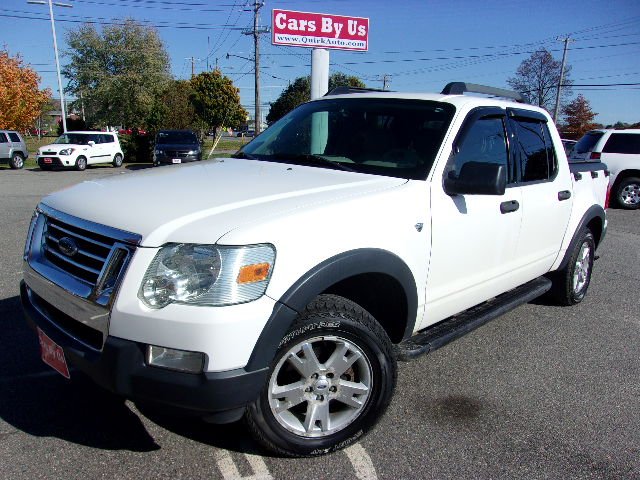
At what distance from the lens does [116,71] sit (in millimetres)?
41531

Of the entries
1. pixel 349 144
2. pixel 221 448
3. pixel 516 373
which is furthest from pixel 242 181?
pixel 516 373

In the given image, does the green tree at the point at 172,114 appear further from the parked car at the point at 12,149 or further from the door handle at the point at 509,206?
the door handle at the point at 509,206

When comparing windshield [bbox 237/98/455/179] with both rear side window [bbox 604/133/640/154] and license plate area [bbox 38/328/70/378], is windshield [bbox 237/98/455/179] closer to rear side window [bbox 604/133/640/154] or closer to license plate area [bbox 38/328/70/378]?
license plate area [bbox 38/328/70/378]

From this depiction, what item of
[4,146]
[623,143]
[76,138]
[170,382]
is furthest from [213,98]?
[170,382]

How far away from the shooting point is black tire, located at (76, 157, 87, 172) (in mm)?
22578

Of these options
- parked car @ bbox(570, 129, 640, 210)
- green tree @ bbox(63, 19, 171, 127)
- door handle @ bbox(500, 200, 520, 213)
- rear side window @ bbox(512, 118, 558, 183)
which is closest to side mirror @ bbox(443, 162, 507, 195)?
door handle @ bbox(500, 200, 520, 213)

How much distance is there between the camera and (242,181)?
3.00m

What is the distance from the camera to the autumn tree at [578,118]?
46.0m

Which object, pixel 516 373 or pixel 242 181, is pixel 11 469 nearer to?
pixel 242 181

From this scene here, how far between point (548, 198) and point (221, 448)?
304 centimetres

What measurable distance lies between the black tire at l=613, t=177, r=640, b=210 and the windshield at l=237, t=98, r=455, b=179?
11.6 metres

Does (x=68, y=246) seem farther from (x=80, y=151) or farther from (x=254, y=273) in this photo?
(x=80, y=151)

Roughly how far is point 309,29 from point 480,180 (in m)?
11.4

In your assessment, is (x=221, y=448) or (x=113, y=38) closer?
(x=221, y=448)
